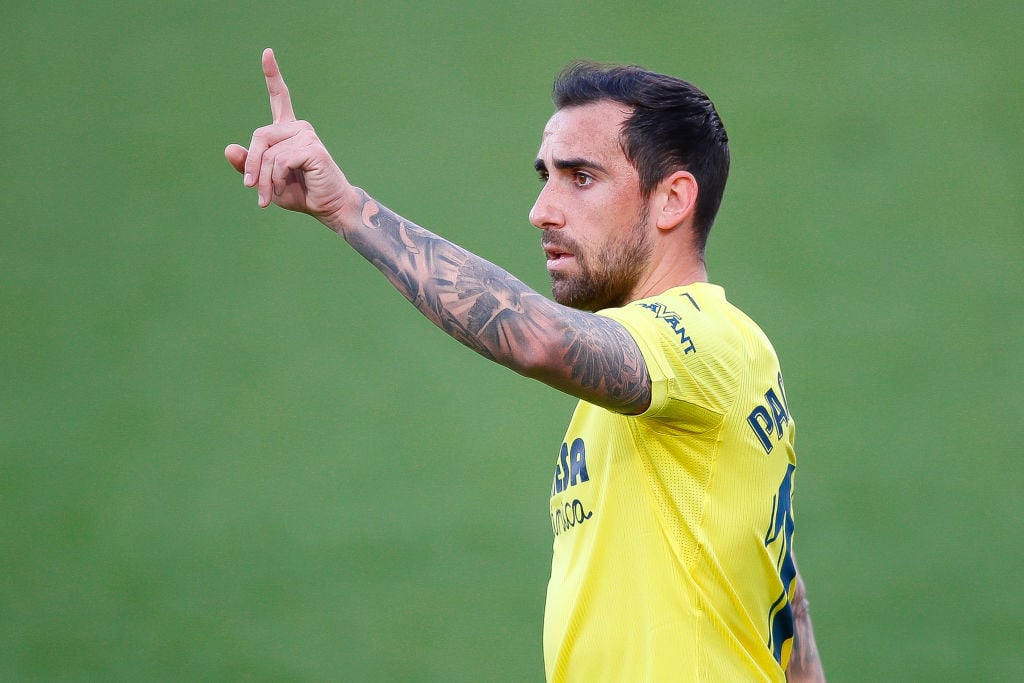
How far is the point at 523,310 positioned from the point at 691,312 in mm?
267

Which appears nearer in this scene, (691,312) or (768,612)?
(691,312)

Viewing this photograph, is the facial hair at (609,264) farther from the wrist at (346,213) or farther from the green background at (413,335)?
the green background at (413,335)

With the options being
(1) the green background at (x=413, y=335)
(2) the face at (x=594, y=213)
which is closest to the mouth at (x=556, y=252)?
(2) the face at (x=594, y=213)

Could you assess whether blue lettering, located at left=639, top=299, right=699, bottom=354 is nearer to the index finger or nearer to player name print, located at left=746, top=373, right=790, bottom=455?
player name print, located at left=746, top=373, right=790, bottom=455

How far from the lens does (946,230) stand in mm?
3189

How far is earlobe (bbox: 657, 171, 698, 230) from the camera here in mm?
1513

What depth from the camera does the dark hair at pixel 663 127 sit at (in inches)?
59.8

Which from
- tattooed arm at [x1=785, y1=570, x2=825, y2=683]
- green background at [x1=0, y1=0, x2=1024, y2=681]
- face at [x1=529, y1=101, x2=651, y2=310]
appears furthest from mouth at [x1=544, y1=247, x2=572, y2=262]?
green background at [x1=0, y1=0, x2=1024, y2=681]

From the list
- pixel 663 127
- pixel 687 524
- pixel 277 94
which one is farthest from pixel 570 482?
pixel 277 94

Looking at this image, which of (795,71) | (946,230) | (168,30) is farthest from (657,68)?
(168,30)

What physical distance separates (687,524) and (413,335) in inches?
79.0

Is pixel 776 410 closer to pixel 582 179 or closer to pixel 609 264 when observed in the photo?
pixel 609 264

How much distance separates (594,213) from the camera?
150 cm

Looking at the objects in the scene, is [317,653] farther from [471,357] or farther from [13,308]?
[13,308]
